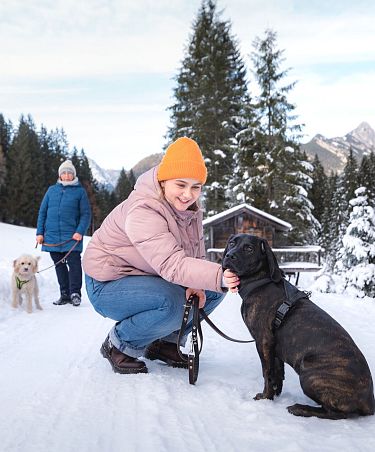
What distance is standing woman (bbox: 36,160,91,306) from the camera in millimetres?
6859

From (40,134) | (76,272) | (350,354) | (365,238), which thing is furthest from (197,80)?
(40,134)

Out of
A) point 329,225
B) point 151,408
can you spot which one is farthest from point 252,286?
point 329,225

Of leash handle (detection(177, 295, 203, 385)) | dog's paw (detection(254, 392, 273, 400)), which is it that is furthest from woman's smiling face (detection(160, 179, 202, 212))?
dog's paw (detection(254, 392, 273, 400))

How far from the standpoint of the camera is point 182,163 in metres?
2.97

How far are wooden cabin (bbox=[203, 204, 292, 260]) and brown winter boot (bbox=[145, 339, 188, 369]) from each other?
1382 cm

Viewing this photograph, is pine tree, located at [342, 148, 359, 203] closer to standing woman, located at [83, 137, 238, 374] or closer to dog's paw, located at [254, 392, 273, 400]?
standing woman, located at [83, 137, 238, 374]

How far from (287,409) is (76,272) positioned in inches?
198

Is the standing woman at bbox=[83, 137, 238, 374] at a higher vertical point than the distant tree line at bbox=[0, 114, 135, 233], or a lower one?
lower

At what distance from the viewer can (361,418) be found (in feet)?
7.52

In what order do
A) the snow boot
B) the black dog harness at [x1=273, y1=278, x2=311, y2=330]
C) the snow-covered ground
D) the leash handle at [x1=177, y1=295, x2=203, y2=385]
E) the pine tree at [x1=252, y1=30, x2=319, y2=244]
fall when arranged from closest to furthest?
the snow-covered ground, the black dog harness at [x1=273, y1=278, x2=311, y2=330], the leash handle at [x1=177, y1=295, x2=203, y2=385], the snow boot, the pine tree at [x1=252, y1=30, x2=319, y2=244]

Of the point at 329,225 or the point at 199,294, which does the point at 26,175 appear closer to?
the point at 329,225

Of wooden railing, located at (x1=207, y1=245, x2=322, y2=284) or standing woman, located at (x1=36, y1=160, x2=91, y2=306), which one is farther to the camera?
wooden railing, located at (x1=207, y1=245, x2=322, y2=284)

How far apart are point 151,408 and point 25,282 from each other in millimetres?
4669

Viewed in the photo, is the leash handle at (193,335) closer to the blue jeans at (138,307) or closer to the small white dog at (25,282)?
the blue jeans at (138,307)
